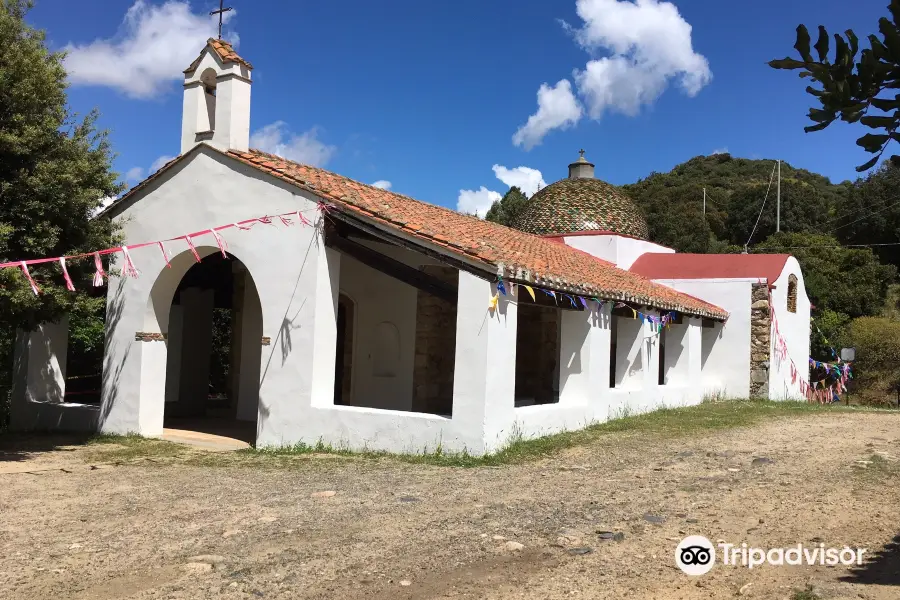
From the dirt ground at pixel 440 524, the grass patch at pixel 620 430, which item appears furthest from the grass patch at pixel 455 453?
the dirt ground at pixel 440 524

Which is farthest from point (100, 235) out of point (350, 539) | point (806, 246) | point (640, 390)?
point (806, 246)

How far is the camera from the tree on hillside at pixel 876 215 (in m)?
34.9

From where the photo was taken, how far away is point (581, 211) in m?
19.4

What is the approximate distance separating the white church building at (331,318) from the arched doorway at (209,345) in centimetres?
4

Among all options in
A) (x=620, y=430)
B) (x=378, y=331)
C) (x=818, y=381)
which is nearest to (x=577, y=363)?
(x=620, y=430)

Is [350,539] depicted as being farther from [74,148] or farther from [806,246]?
[806,246]

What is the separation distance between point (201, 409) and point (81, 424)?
3.12 metres

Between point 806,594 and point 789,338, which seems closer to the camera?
point 806,594

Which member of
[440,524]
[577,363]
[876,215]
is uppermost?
[876,215]

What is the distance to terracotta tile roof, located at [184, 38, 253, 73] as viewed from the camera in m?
10.6

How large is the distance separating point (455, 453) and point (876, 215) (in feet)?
116

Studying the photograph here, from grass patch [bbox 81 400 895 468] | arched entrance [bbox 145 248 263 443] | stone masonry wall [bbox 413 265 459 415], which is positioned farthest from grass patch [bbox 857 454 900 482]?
arched entrance [bbox 145 248 263 443]

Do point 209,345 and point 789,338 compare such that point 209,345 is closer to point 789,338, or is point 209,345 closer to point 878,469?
point 878,469

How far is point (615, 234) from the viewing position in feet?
61.6
